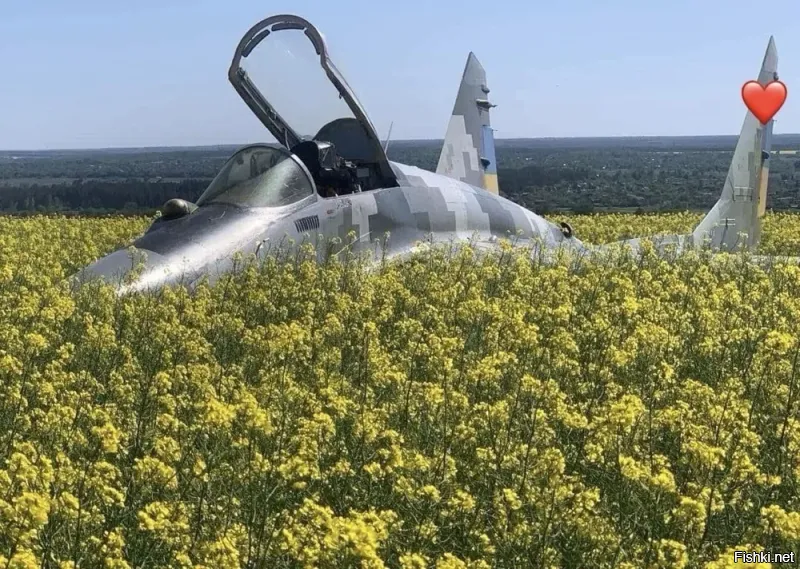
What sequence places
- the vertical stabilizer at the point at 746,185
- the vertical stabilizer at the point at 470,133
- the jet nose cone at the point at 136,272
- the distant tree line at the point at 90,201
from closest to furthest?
the jet nose cone at the point at 136,272
the vertical stabilizer at the point at 746,185
the vertical stabilizer at the point at 470,133
the distant tree line at the point at 90,201

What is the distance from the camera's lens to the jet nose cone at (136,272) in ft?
29.2

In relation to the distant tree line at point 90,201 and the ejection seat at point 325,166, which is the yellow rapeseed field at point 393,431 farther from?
the distant tree line at point 90,201

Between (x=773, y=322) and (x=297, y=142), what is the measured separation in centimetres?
751

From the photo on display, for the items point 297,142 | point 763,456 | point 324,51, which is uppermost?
point 324,51

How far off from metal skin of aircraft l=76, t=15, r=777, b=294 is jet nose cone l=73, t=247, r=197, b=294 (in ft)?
0.04

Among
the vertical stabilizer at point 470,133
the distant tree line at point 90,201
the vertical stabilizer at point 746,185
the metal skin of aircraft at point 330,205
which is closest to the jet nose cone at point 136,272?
the metal skin of aircraft at point 330,205

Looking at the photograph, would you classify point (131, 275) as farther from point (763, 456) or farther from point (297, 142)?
A: point (763, 456)

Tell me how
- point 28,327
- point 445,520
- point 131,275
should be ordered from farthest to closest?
1. point 131,275
2. point 28,327
3. point 445,520

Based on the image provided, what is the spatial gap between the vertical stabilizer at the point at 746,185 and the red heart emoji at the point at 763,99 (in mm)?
136

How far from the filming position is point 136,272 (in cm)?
899

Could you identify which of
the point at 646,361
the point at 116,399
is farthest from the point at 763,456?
the point at 116,399

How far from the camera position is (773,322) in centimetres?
779

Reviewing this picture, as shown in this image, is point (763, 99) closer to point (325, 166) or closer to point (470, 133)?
point (470, 133)

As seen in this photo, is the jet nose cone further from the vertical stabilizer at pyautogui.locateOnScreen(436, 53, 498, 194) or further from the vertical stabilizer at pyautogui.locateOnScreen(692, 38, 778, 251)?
the vertical stabilizer at pyautogui.locateOnScreen(436, 53, 498, 194)
